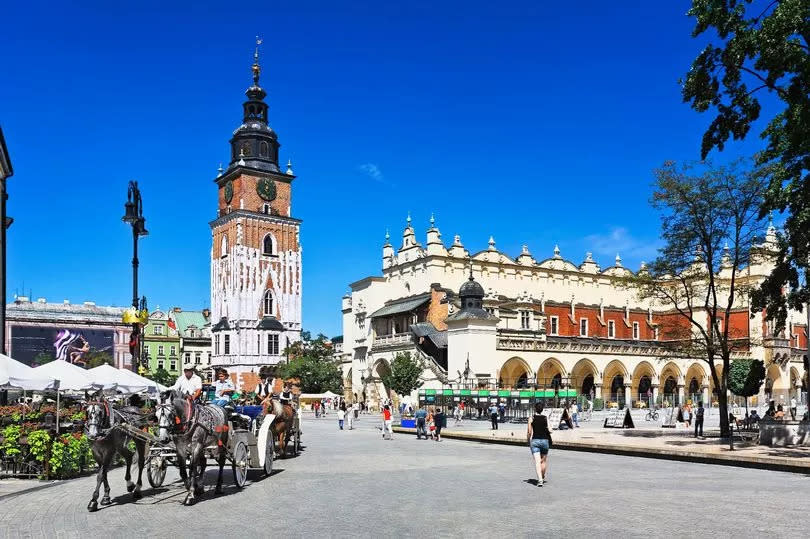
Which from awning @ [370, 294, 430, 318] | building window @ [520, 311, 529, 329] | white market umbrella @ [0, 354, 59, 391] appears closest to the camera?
white market umbrella @ [0, 354, 59, 391]

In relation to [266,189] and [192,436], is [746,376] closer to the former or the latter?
[192,436]

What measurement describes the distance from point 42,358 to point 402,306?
50923mm

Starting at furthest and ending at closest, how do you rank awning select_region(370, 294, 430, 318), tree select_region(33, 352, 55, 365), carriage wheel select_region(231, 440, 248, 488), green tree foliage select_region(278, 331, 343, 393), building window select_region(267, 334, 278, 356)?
tree select_region(33, 352, 55, 365)
building window select_region(267, 334, 278, 356)
green tree foliage select_region(278, 331, 343, 393)
awning select_region(370, 294, 430, 318)
carriage wheel select_region(231, 440, 248, 488)

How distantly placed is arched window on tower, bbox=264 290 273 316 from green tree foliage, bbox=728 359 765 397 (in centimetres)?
6377

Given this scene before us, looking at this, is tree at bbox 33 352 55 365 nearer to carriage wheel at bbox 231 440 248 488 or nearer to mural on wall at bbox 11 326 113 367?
mural on wall at bbox 11 326 113 367

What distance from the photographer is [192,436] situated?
43.0 feet

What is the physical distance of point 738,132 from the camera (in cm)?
2095

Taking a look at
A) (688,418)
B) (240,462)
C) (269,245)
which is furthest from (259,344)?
(240,462)

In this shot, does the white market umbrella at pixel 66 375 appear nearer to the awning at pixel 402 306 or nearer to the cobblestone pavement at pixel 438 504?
the cobblestone pavement at pixel 438 504

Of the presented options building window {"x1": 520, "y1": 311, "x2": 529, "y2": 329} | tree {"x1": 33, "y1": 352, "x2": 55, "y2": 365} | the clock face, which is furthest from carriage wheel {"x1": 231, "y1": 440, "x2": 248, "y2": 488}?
Result: tree {"x1": 33, "y1": 352, "x2": 55, "y2": 365}

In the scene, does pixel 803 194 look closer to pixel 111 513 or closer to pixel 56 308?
pixel 111 513

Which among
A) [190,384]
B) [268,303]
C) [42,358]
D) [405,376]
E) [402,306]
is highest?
[268,303]

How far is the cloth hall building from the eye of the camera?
56125 millimetres

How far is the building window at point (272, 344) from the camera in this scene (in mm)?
89625
